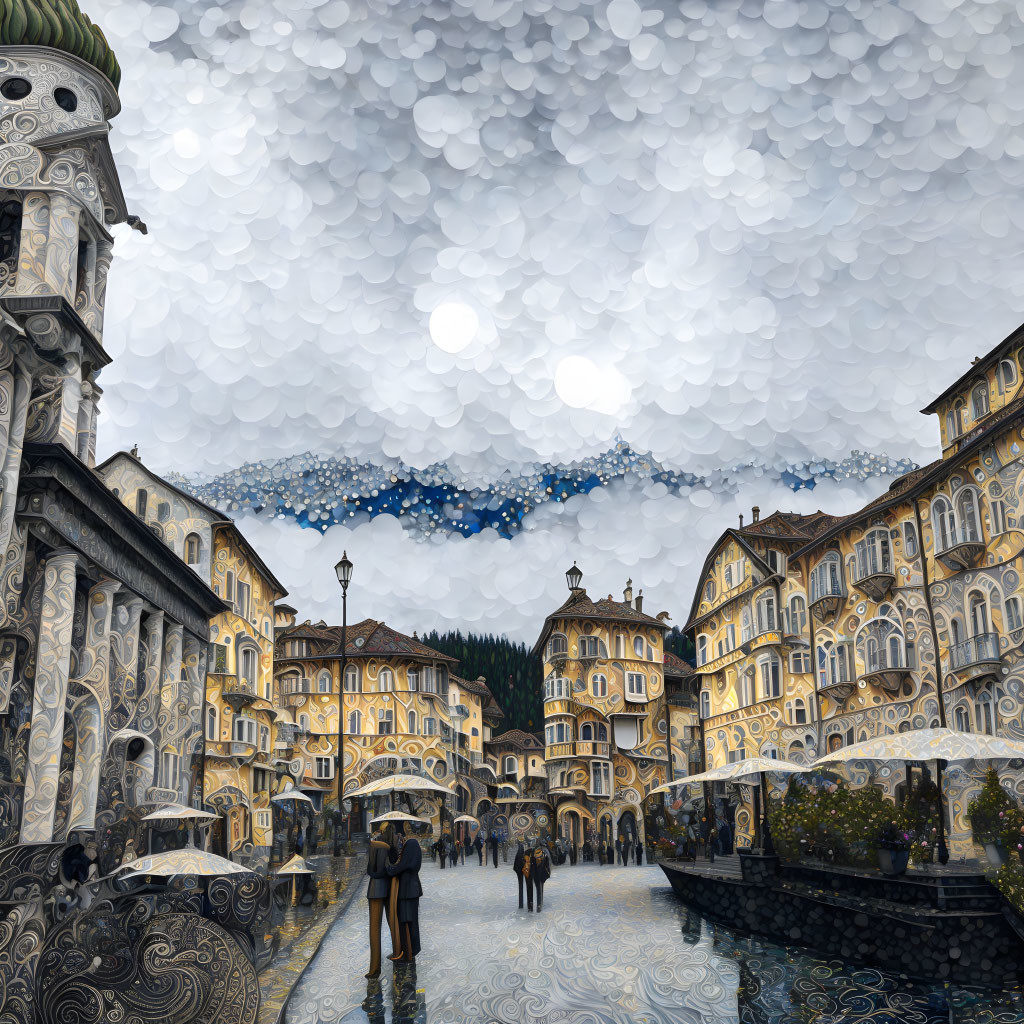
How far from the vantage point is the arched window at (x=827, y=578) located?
3834cm

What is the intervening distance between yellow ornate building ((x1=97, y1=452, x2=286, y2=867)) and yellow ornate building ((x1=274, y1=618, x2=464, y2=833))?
638 inches

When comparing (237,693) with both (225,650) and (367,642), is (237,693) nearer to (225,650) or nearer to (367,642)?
(225,650)

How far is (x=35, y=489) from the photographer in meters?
18.5

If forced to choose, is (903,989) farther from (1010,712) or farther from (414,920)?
(1010,712)

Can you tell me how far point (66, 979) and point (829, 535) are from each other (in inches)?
1254

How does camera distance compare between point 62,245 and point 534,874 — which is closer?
point 62,245

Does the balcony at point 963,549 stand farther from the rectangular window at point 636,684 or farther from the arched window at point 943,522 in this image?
the rectangular window at point 636,684

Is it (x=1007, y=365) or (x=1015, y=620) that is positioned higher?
(x=1007, y=365)

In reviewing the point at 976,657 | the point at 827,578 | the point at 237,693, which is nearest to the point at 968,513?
the point at 976,657

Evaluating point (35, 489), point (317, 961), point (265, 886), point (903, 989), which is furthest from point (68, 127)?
point (903, 989)

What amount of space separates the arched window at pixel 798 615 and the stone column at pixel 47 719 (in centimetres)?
3005

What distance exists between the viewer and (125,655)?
24.8 metres

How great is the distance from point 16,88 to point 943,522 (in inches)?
1019

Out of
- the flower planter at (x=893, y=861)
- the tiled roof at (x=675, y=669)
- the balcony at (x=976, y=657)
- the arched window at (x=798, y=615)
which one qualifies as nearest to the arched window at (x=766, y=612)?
the arched window at (x=798, y=615)
